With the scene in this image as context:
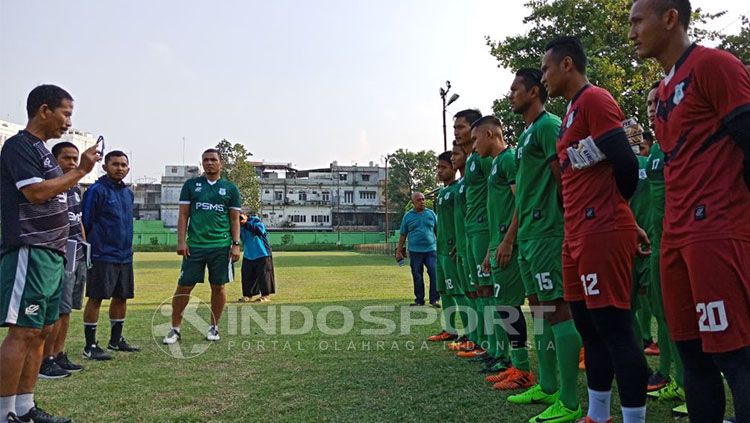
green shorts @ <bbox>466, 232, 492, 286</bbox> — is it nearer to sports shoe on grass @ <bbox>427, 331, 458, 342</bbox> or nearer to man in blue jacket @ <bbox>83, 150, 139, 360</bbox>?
sports shoe on grass @ <bbox>427, 331, 458, 342</bbox>

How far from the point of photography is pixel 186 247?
7.61 m

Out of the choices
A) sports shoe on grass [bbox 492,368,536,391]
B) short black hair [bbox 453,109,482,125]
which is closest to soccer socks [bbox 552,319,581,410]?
sports shoe on grass [bbox 492,368,536,391]

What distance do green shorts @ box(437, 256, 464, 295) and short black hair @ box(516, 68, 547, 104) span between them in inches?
122

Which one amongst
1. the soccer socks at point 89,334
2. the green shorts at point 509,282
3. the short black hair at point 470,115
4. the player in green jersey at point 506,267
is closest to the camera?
the player in green jersey at point 506,267

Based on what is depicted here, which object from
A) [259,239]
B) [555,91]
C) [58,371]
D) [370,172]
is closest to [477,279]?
[555,91]

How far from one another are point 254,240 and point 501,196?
9.06 metres

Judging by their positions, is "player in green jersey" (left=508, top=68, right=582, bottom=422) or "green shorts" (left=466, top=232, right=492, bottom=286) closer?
"player in green jersey" (left=508, top=68, right=582, bottom=422)

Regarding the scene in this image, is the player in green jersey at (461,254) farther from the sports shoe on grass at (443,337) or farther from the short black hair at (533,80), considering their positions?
the short black hair at (533,80)

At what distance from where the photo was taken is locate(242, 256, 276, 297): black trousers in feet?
42.5

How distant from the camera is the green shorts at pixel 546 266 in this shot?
12.9ft

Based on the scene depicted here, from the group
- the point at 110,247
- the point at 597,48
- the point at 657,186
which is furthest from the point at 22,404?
the point at 597,48

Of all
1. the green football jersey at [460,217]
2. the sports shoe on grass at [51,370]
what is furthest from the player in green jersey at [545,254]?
the sports shoe on grass at [51,370]

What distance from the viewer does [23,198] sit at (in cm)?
403

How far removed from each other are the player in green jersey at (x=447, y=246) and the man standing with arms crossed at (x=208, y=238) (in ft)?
9.33
